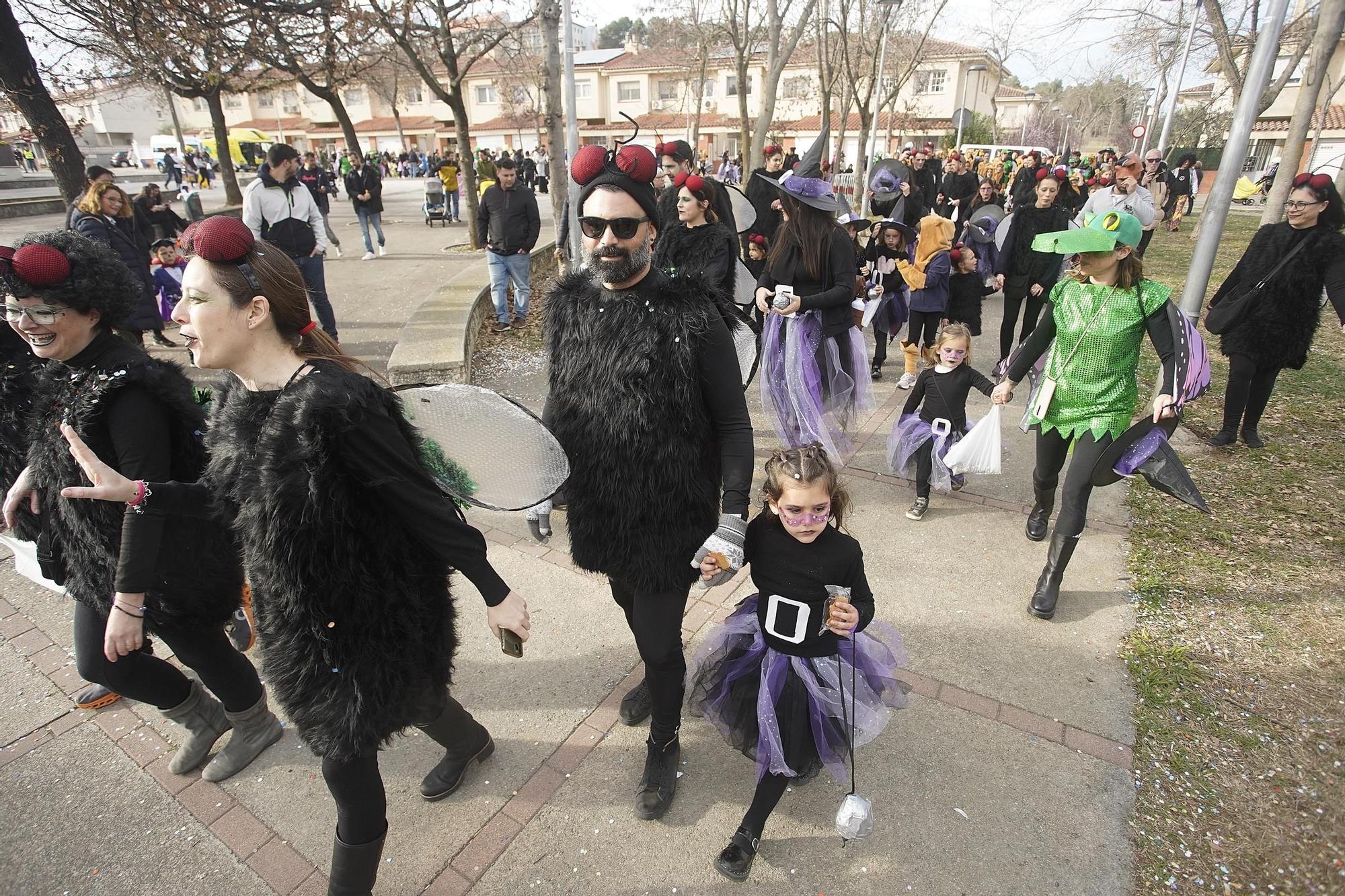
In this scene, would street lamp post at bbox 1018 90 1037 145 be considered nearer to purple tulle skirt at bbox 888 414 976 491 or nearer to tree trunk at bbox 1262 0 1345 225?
tree trunk at bbox 1262 0 1345 225

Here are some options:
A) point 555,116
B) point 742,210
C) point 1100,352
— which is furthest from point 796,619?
point 555,116

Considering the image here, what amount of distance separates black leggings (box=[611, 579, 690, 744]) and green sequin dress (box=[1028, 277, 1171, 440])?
2.44 m

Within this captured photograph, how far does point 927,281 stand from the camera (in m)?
6.36

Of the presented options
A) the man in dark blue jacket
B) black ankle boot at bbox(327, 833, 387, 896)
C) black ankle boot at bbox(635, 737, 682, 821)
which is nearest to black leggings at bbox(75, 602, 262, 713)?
black ankle boot at bbox(327, 833, 387, 896)

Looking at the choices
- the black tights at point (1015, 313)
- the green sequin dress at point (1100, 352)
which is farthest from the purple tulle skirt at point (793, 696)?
the black tights at point (1015, 313)

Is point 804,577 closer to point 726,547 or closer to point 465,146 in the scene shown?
point 726,547

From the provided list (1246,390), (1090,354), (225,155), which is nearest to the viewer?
(1090,354)

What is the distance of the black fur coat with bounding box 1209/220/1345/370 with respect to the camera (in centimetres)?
486

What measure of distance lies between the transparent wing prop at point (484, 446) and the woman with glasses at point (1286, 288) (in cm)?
Answer: 552

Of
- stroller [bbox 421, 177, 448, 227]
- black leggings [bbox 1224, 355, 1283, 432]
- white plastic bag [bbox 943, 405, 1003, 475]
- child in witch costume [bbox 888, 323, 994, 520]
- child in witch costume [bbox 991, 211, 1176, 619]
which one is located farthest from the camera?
stroller [bbox 421, 177, 448, 227]

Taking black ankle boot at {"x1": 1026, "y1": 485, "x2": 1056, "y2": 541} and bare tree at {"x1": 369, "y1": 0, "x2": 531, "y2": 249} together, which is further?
bare tree at {"x1": 369, "y1": 0, "x2": 531, "y2": 249}

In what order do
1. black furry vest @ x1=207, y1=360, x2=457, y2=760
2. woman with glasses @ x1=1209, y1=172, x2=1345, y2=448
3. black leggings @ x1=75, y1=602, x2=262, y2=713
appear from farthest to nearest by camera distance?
woman with glasses @ x1=1209, y1=172, x2=1345, y2=448 → black leggings @ x1=75, y1=602, x2=262, y2=713 → black furry vest @ x1=207, y1=360, x2=457, y2=760

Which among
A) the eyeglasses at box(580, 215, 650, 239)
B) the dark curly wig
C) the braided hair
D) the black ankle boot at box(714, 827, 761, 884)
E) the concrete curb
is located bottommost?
the black ankle boot at box(714, 827, 761, 884)

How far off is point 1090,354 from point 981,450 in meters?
0.95
